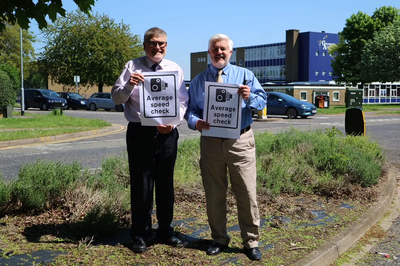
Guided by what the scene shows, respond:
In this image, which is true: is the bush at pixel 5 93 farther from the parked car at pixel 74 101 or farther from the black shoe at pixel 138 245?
the black shoe at pixel 138 245

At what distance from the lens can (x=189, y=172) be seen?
7074mm

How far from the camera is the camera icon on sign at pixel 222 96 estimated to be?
416 centimetres

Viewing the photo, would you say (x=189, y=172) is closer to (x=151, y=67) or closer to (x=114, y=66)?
(x=151, y=67)

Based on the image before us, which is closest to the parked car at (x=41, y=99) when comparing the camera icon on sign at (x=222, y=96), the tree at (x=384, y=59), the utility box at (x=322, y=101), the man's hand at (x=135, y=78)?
the utility box at (x=322, y=101)

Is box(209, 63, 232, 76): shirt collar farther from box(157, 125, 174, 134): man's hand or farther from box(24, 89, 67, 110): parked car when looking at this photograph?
box(24, 89, 67, 110): parked car

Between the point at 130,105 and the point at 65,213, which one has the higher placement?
the point at 130,105

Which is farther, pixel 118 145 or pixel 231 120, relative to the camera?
pixel 118 145

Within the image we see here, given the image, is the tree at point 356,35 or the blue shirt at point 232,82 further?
the tree at point 356,35

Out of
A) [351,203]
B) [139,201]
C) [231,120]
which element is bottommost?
[351,203]

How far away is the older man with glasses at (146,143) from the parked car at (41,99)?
36.1 meters

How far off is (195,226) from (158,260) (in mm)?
1107

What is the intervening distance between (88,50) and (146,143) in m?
49.3

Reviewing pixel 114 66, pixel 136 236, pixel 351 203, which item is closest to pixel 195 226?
pixel 136 236

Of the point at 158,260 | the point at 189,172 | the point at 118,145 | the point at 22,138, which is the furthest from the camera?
the point at 22,138
